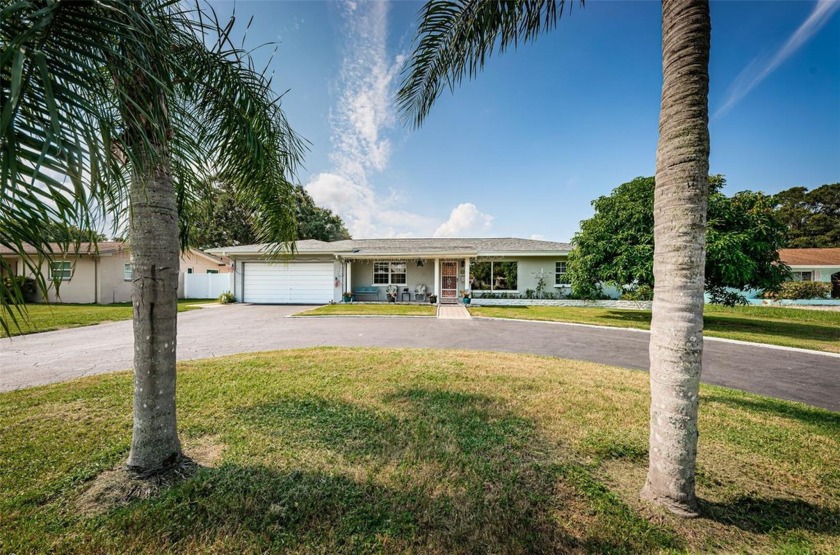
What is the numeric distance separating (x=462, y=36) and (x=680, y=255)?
10.3ft

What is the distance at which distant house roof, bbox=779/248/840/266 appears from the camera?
24.4 meters

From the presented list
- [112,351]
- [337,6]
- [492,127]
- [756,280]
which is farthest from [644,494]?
[756,280]

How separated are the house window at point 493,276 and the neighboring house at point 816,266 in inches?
882

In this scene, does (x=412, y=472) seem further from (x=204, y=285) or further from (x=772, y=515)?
(x=204, y=285)

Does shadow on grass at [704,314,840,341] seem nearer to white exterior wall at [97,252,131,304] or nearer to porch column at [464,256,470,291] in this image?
porch column at [464,256,470,291]

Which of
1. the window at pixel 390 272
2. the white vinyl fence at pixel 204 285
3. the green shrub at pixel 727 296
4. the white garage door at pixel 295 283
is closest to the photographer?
the green shrub at pixel 727 296

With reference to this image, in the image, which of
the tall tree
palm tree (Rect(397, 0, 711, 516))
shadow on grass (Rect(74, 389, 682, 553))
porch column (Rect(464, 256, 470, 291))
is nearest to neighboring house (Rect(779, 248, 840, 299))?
porch column (Rect(464, 256, 470, 291))

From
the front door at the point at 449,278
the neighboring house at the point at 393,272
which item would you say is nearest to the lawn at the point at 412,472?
the neighboring house at the point at 393,272

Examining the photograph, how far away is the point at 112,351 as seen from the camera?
7.43 m

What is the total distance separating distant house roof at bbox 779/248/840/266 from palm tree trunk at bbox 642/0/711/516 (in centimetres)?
3430

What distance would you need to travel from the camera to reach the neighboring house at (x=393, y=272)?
1875 cm

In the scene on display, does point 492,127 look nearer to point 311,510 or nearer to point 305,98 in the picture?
point 305,98

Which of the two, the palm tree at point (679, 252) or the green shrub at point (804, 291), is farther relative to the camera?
the green shrub at point (804, 291)

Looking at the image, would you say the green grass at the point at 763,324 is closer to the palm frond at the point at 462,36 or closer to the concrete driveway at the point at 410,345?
the concrete driveway at the point at 410,345
